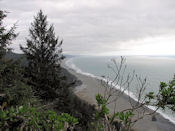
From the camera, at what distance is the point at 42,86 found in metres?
11.0

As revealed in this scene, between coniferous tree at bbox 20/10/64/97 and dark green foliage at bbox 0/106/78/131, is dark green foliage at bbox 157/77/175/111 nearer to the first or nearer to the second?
dark green foliage at bbox 0/106/78/131

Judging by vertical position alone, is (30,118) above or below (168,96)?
below

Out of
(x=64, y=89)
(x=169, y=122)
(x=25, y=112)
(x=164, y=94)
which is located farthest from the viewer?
(x=169, y=122)

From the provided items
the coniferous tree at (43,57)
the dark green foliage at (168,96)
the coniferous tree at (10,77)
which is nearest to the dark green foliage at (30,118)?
the dark green foliage at (168,96)

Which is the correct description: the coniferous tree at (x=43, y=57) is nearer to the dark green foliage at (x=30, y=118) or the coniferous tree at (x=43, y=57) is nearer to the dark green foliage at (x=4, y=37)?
the dark green foliage at (x=4, y=37)

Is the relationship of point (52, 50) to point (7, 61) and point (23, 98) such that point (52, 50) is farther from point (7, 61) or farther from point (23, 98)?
point (23, 98)

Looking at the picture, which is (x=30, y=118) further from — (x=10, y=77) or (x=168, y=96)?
(x=10, y=77)

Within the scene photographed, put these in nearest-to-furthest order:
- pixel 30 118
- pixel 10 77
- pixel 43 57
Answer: pixel 30 118, pixel 10 77, pixel 43 57

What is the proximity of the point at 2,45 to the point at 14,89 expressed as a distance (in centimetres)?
207

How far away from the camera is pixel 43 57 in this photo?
11.3m

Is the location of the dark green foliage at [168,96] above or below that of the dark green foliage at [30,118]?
above

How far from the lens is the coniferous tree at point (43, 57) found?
10.7m

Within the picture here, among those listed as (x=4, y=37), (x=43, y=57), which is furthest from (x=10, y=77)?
(x=43, y=57)

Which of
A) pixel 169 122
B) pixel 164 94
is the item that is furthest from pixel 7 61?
pixel 169 122
